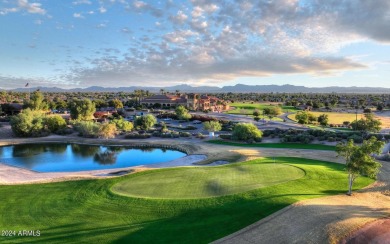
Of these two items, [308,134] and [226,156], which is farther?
[308,134]

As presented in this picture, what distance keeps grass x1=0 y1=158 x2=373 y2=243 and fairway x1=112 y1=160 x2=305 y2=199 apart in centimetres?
100

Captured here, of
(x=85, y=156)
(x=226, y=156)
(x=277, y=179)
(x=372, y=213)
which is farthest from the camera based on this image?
(x=85, y=156)

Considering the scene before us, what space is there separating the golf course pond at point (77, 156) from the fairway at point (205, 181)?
16908mm

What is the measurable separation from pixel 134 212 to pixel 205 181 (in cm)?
778

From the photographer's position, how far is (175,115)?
326ft

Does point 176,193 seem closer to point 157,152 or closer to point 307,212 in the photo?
point 307,212

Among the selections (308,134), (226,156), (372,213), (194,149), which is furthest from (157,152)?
(372,213)

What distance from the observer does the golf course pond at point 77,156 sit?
149 feet

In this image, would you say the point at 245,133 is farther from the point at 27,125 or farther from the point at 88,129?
the point at 27,125

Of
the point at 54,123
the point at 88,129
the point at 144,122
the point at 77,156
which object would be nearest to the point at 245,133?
the point at 144,122

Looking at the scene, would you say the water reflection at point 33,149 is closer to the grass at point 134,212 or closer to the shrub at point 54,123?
the shrub at point 54,123

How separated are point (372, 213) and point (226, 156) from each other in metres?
24.7

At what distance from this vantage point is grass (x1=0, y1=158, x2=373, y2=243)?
18.8 metres

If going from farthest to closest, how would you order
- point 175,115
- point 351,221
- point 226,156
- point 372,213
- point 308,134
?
1. point 175,115
2. point 308,134
3. point 226,156
4. point 372,213
5. point 351,221
